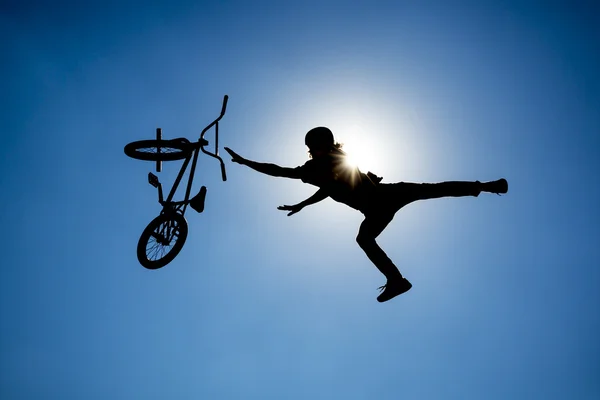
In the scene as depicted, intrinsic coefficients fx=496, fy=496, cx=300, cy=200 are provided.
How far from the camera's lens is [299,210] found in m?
7.31

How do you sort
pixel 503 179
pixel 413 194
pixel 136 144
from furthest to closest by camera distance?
pixel 136 144 → pixel 413 194 → pixel 503 179

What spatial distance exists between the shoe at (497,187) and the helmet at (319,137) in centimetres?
215

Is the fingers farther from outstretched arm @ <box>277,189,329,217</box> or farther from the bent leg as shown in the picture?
the bent leg

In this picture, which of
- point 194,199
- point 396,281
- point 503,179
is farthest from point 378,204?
point 194,199

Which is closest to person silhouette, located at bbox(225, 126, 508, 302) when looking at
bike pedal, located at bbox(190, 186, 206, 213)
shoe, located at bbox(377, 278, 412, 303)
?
shoe, located at bbox(377, 278, 412, 303)

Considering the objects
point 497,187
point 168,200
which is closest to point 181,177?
point 168,200

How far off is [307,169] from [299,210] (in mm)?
683

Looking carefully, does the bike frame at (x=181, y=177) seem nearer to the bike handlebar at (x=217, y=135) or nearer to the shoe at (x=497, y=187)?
the bike handlebar at (x=217, y=135)

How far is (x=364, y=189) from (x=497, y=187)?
174cm

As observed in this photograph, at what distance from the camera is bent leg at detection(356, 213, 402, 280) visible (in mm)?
7113

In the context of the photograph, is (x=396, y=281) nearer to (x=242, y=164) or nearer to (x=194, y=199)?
(x=242, y=164)

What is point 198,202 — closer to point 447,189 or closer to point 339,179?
point 339,179

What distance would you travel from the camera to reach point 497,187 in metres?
6.45

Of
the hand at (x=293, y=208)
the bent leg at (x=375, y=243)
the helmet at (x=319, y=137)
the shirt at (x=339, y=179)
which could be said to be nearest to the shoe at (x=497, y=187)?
the bent leg at (x=375, y=243)
